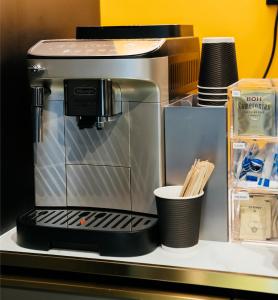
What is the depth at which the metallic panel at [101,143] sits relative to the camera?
4.41 feet

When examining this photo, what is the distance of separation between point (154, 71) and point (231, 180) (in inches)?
11.7

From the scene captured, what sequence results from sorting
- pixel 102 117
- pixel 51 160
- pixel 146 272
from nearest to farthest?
pixel 146 272 → pixel 102 117 → pixel 51 160

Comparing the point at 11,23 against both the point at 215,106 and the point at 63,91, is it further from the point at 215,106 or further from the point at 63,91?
the point at 215,106

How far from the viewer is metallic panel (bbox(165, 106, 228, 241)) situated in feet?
4.24

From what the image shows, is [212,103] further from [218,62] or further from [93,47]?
A: [93,47]

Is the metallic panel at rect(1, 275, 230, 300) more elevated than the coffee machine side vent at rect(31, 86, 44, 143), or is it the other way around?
the coffee machine side vent at rect(31, 86, 44, 143)

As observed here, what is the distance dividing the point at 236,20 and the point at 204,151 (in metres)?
0.54

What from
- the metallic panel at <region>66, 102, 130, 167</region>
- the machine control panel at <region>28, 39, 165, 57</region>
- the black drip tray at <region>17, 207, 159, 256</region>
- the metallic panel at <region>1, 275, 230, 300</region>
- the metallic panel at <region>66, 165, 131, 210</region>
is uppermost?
the machine control panel at <region>28, 39, 165, 57</region>

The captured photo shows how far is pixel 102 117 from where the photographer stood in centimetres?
131

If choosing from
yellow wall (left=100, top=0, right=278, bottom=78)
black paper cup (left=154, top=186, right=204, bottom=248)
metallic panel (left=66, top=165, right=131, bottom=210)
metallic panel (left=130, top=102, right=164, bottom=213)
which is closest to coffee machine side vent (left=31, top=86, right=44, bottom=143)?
metallic panel (left=66, top=165, right=131, bottom=210)

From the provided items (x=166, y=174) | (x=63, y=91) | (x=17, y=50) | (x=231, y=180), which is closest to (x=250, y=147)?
(x=231, y=180)

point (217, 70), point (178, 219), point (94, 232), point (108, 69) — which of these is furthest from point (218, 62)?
point (94, 232)

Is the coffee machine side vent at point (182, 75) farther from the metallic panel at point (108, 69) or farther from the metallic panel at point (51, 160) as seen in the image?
the metallic panel at point (51, 160)

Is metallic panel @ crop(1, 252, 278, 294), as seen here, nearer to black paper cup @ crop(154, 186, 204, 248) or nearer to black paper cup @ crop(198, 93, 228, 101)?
black paper cup @ crop(154, 186, 204, 248)
